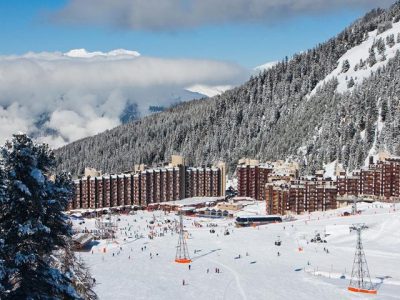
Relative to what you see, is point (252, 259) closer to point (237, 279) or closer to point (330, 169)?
point (237, 279)

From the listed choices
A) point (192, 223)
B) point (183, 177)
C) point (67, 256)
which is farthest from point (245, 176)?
point (67, 256)

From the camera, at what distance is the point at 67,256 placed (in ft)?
60.0

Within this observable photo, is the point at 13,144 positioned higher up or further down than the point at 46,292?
higher up

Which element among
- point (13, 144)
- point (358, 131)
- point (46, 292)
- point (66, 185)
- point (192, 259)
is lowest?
point (192, 259)

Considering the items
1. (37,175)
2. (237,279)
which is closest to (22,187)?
(37,175)

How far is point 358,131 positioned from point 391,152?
2068 cm

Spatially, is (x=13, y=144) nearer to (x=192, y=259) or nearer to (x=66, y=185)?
(x=66, y=185)

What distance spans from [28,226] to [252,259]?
67.2m

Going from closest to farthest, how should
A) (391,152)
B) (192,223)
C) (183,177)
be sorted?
(192,223) < (391,152) < (183,177)

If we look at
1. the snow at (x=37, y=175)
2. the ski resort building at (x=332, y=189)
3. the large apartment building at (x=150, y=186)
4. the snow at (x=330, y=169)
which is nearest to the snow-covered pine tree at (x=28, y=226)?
the snow at (x=37, y=175)

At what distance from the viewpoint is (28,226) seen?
53.8 feet

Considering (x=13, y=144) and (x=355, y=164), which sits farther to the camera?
(x=355, y=164)

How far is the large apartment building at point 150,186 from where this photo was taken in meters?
166

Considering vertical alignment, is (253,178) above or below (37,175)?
below
